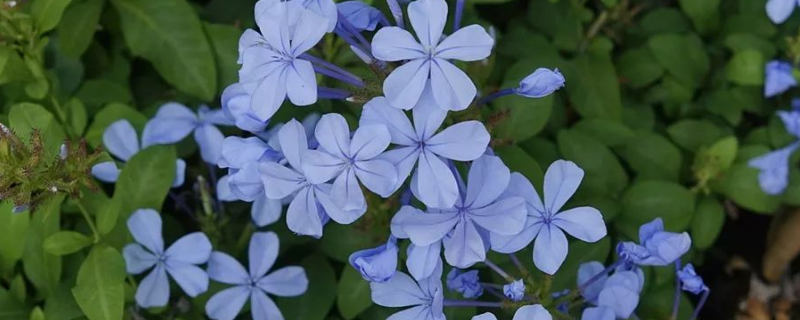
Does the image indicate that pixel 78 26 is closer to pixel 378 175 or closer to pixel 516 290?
pixel 378 175

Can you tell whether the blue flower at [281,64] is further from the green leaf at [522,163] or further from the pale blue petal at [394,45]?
the green leaf at [522,163]

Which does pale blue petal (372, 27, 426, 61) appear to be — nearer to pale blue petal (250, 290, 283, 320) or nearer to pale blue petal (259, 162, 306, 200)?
pale blue petal (259, 162, 306, 200)

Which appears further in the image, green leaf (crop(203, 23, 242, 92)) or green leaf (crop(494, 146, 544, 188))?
green leaf (crop(203, 23, 242, 92))

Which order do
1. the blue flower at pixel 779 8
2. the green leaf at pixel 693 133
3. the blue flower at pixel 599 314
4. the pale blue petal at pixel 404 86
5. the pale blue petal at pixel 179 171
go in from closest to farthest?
the pale blue petal at pixel 404 86
the blue flower at pixel 599 314
the pale blue petal at pixel 179 171
the blue flower at pixel 779 8
the green leaf at pixel 693 133

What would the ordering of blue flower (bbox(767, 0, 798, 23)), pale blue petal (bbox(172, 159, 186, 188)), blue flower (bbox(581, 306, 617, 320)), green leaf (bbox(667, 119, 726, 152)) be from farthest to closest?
green leaf (bbox(667, 119, 726, 152)), blue flower (bbox(767, 0, 798, 23)), pale blue petal (bbox(172, 159, 186, 188)), blue flower (bbox(581, 306, 617, 320))

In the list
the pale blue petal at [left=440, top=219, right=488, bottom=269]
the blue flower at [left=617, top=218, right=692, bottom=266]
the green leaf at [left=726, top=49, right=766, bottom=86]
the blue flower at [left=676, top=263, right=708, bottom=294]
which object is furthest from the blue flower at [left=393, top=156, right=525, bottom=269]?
the green leaf at [left=726, top=49, right=766, bottom=86]

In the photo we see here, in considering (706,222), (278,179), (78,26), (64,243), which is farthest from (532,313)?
(78,26)

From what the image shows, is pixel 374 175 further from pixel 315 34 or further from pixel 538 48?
pixel 538 48

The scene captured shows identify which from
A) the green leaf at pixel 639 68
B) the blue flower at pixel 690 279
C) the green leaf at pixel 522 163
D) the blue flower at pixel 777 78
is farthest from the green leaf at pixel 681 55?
the blue flower at pixel 690 279
